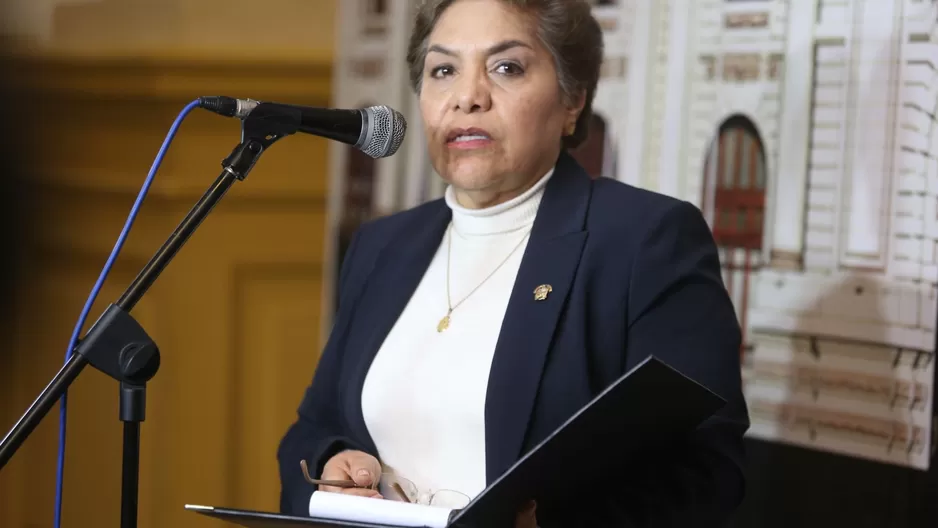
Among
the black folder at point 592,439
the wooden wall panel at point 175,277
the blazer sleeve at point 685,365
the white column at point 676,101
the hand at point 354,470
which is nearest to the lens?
the black folder at point 592,439

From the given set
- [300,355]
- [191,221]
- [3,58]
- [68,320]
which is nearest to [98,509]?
[68,320]

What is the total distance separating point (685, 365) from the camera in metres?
1.52

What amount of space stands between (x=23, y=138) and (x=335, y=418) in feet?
6.09

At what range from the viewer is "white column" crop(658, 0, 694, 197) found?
2.23 metres

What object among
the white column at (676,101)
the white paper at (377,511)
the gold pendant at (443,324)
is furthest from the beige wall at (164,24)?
the white paper at (377,511)

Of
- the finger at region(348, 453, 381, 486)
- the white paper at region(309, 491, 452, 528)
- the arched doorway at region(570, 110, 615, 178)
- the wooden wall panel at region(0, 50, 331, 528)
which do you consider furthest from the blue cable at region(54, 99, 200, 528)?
the wooden wall panel at region(0, 50, 331, 528)

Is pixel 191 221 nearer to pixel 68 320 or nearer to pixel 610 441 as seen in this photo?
pixel 610 441

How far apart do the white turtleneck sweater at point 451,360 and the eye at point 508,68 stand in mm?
194

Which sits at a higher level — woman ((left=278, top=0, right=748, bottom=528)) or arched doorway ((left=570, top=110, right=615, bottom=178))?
arched doorway ((left=570, top=110, right=615, bottom=178))

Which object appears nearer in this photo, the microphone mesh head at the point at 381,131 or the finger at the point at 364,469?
the microphone mesh head at the point at 381,131

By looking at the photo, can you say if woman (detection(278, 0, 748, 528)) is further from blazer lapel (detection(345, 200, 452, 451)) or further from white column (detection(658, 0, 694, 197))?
white column (detection(658, 0, 694, 197))

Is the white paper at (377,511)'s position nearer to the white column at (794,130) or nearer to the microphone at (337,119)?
the microphone at (337,119)

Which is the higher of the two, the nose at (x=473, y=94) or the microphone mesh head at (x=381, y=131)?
the nose at (x=473, y=94)

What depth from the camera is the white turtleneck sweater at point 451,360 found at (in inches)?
65.2
